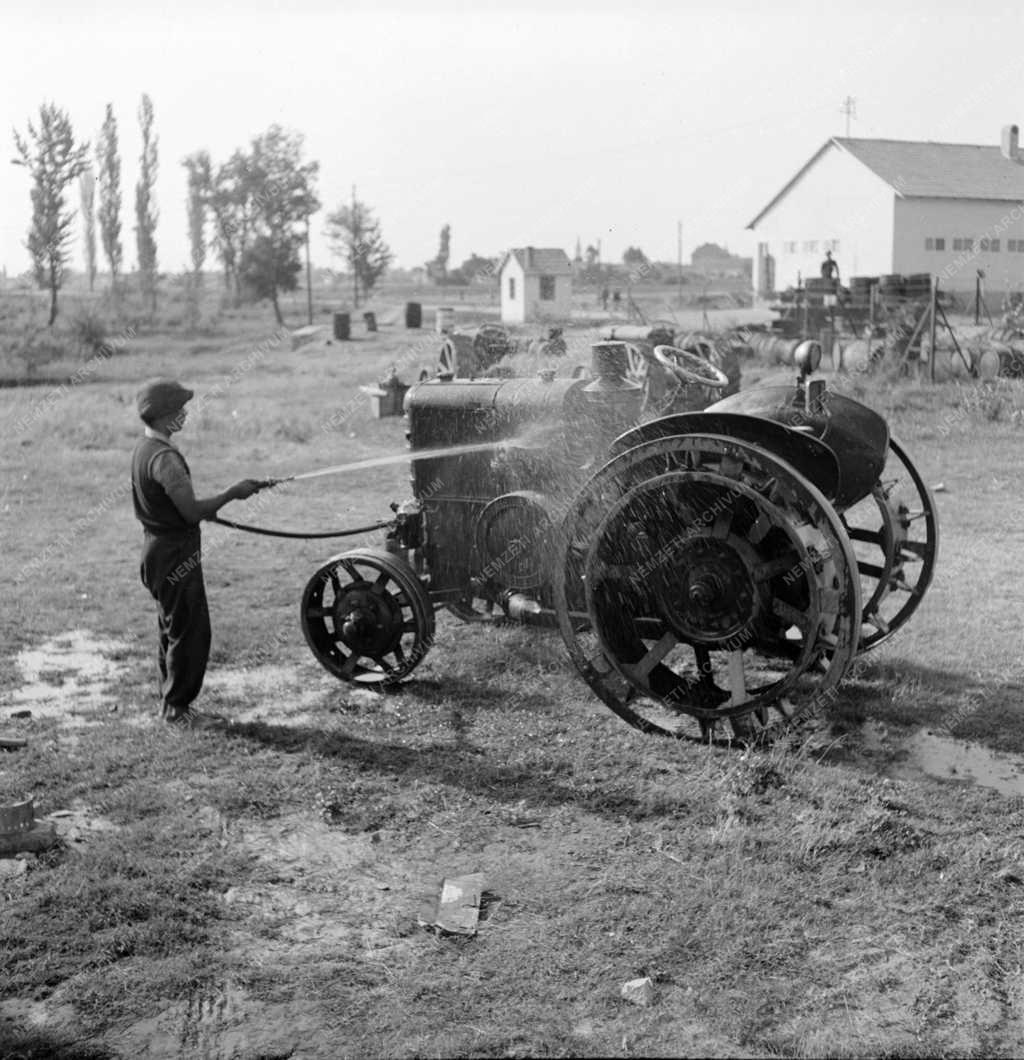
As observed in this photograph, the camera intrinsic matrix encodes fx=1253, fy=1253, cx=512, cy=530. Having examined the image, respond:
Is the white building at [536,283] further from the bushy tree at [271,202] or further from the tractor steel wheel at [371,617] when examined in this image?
the tractor steel wheel at [371,617]

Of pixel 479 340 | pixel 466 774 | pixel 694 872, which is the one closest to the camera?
pixel 694 872

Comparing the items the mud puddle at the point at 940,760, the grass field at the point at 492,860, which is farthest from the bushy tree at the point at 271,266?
the mud puddle at the point at 940,760

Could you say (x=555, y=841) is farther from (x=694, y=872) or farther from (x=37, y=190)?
(x=37, y=190)

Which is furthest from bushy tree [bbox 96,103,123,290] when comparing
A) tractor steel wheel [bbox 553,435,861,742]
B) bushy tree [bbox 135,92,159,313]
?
tractor steel wheel [bbox 553,435,861,742]

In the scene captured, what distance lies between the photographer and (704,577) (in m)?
5.46

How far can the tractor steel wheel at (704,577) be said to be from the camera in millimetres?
5156

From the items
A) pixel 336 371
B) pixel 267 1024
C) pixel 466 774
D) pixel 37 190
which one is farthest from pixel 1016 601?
pixel 37 190

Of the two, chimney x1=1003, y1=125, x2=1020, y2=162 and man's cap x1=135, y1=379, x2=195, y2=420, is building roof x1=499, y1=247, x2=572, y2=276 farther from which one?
man's cap x1=135, y1=379, x2=195, y2=420

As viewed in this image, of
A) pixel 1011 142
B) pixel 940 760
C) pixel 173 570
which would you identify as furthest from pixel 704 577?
pixel 1011 142

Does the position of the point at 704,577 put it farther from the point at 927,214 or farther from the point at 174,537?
the point at 927,214

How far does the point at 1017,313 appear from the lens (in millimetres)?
24188

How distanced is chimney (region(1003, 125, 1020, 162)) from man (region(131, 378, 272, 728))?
4847cm

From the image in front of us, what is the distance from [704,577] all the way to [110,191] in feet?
194

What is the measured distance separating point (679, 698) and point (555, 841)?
1213 mm
